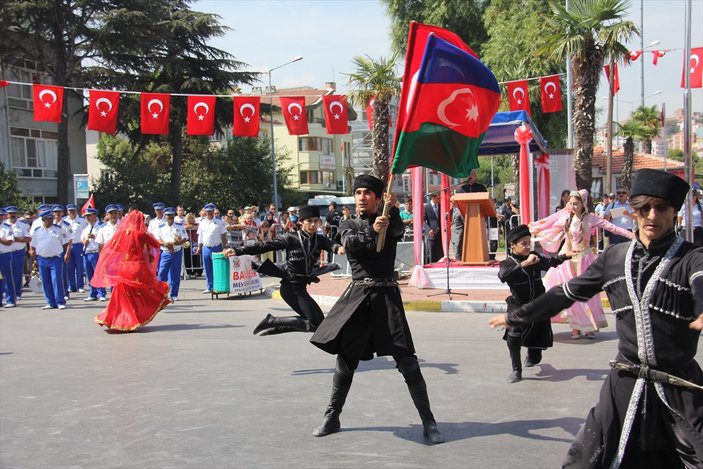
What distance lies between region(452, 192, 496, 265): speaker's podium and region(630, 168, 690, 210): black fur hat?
40.8 ft

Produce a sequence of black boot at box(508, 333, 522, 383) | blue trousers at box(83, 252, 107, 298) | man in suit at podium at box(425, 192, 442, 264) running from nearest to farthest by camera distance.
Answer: black boot at box(508, 333, 522, 383)
blue trousers at box(83, 252, 107, 298)
man in suit at podium at box(425, 192, 442, 264)

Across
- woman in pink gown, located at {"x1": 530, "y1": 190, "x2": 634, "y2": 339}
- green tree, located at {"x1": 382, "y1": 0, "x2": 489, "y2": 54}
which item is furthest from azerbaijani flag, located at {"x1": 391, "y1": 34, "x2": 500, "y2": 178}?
green tree, located at {"x1": 382, "y1": 0, "x2": 489, "y2": 54}

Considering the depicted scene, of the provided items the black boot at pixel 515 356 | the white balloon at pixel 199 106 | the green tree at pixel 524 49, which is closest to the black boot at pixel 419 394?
the black boot at pixel 515 356

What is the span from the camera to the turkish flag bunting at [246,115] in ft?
65.1

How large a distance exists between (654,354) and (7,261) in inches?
582

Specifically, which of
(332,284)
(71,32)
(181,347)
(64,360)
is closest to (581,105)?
(332,284)

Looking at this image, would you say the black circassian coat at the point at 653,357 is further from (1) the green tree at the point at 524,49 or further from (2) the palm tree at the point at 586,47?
(1) the green tree at the point at 524,49

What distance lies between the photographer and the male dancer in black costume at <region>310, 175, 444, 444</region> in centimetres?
539

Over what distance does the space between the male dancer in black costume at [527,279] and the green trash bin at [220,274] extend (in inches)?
339

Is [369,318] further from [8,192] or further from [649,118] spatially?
[649,118]

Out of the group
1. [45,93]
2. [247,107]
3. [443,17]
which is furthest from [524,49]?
[45,93]

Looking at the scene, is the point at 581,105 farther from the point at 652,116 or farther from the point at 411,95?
the point at 652,116

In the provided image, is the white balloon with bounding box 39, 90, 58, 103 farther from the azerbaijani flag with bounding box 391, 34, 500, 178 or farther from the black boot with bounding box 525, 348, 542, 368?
the azerbaijani flag with bounding box 391, 34, 500, 178

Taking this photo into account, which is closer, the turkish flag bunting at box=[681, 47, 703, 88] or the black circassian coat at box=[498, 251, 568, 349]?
the black circassian coat at box=[498, 251, 568, 349]
